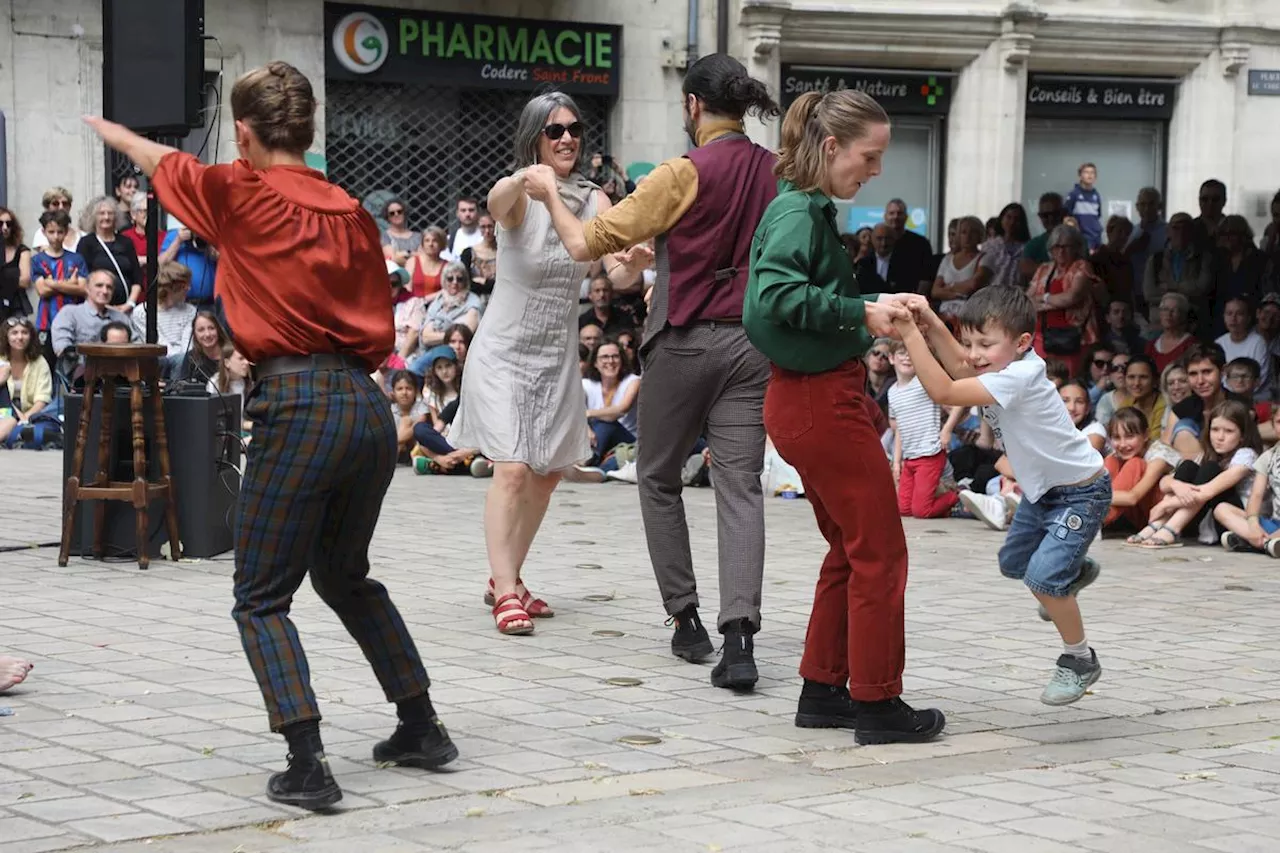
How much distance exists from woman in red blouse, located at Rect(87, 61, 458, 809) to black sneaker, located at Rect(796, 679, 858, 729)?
1.60 metres

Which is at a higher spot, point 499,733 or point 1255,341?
point 1255,341

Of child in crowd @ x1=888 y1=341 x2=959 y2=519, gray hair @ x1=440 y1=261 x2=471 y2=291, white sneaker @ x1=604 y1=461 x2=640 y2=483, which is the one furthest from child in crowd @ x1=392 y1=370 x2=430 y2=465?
child in crowd @ x1=888 y1=341 x2=959 y2=519

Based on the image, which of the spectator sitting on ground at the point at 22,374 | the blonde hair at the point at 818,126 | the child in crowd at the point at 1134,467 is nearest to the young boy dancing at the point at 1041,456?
the blonde hair at the point at 818,126

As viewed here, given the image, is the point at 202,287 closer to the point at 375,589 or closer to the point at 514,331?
the point at 514,331

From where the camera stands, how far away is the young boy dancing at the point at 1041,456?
19.4 ft

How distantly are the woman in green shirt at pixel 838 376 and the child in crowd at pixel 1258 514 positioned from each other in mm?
5606

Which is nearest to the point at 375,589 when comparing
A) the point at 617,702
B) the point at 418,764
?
the point at 418,764

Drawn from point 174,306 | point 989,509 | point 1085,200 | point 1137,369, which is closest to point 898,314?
point 989,509

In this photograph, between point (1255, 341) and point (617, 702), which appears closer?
point (617, 702)

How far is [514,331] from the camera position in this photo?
761 cm

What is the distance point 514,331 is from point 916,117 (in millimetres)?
16529

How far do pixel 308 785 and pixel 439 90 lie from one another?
1717 centimetres

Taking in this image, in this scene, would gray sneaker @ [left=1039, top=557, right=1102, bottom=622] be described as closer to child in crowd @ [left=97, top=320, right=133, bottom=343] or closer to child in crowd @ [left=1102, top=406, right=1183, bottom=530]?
child in crowd @ [left=1102, top=406, right=1183, bottom=530]

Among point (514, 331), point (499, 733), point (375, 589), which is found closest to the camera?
point (375, 589)
